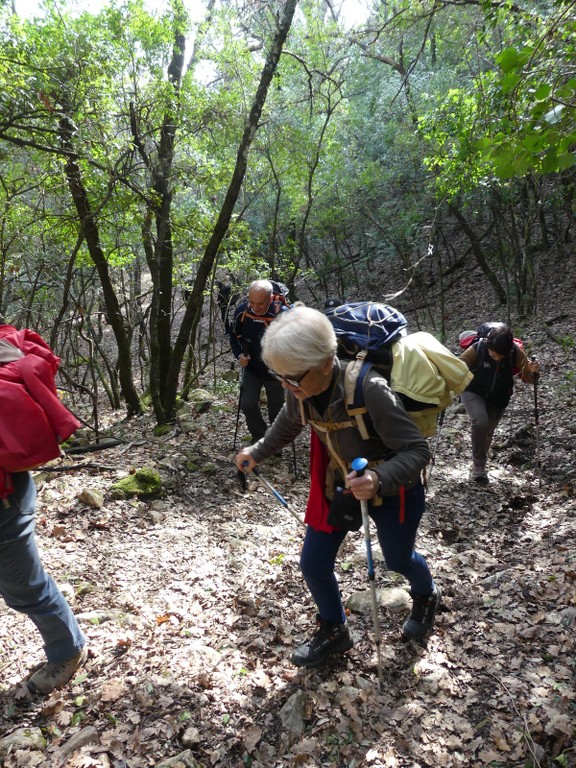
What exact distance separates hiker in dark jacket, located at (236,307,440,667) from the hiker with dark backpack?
1.14m

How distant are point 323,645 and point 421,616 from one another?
716 mm

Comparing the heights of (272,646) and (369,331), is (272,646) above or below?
below

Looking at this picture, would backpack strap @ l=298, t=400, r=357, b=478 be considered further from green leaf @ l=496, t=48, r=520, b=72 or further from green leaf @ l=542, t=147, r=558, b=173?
green leaf @ l=496, t=48, r=520, b=72

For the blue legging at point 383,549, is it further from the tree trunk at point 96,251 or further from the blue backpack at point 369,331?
the tree trunk at point 96,251

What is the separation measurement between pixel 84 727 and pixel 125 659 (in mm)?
533

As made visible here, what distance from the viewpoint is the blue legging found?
9.07ft

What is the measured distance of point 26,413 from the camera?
256 cm

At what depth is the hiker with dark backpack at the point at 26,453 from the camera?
253cm

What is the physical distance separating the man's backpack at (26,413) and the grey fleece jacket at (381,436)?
1.37 metres

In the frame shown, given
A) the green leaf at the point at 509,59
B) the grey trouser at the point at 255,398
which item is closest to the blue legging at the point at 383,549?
the green leaf at the point at 509,59

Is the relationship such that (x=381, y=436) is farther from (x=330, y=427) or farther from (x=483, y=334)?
(x=483, y=334)

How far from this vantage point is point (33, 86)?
655 cm

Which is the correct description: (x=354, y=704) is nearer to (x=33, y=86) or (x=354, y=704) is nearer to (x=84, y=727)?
(x=84, y=727)

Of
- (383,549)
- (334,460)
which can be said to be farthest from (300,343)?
(383,549)
